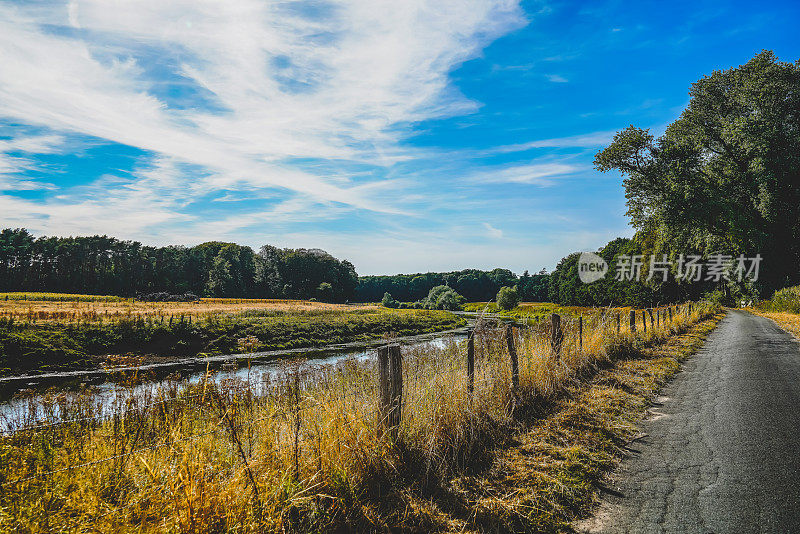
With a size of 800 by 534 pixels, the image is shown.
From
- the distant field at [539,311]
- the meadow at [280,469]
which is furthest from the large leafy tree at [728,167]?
the meadow at [280,469]

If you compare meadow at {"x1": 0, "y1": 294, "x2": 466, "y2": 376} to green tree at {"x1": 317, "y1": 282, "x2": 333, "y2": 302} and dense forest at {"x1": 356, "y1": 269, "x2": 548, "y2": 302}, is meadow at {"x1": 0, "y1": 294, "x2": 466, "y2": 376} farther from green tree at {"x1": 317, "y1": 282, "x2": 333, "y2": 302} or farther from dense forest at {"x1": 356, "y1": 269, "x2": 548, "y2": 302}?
dense forest at {"x1": 356, "y1": 269, "x2": 548, "y2": 302}

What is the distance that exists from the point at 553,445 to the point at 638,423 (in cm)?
174

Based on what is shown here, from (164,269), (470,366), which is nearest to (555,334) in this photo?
(470,366)

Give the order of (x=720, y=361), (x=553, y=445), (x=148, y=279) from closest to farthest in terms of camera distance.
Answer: (x=553, y=445)
(x=720, y=361)
(x=148, y=279)

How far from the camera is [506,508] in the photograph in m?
3.33

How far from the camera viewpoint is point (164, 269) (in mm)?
108375

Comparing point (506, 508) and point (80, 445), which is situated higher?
point (80, 445)

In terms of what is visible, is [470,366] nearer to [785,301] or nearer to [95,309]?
[785,301]

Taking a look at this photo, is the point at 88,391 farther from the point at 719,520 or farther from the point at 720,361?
the point at 720,361

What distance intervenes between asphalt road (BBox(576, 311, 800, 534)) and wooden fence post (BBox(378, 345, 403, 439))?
177 centimetres

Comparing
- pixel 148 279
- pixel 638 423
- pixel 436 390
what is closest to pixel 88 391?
pixel 436 390

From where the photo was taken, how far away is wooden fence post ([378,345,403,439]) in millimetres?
3854

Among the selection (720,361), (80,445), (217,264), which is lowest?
(720,361)

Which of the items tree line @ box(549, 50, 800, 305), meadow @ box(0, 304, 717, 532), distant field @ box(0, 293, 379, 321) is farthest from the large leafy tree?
distant field @ box(0, 293, 379, 321)
